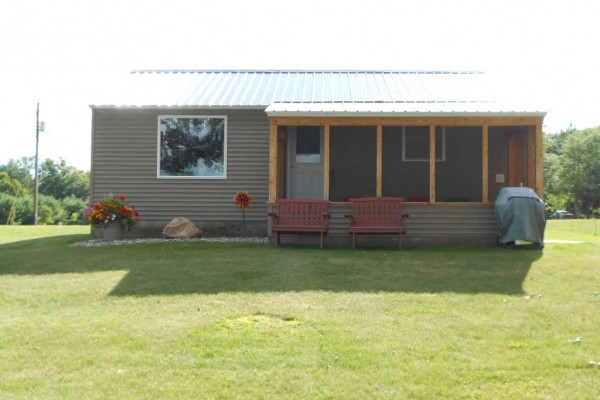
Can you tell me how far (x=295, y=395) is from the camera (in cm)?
323

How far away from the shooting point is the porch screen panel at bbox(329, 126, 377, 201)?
13227 millimetres

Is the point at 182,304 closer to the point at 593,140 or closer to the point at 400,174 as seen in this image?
the point at 400,174

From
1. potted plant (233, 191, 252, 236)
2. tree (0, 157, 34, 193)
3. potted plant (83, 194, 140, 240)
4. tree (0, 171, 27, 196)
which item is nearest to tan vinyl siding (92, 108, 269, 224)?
potted plant (233, 191, 252, 236)

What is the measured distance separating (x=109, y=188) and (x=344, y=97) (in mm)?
5712

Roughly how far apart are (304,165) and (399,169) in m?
2.38

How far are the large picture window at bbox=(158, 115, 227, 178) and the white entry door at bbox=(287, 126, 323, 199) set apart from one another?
1.62 m

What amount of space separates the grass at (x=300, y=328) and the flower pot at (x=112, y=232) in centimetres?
280

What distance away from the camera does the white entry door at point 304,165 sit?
1257 cm

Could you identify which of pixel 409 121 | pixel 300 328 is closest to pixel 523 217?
pixel 409 121

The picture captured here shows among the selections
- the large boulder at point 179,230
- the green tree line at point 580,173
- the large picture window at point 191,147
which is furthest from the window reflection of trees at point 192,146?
the green tree line at point 580,173

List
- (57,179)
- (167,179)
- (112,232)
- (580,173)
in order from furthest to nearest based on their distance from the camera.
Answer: (57,179), (580,173), (167,179), (112,232)

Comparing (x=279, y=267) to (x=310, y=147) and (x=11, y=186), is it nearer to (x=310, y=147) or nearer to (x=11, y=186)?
(x=310, y=147)

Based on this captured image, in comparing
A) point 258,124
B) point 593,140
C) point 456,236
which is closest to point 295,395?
point 456,236

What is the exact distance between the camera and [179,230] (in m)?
11.4
